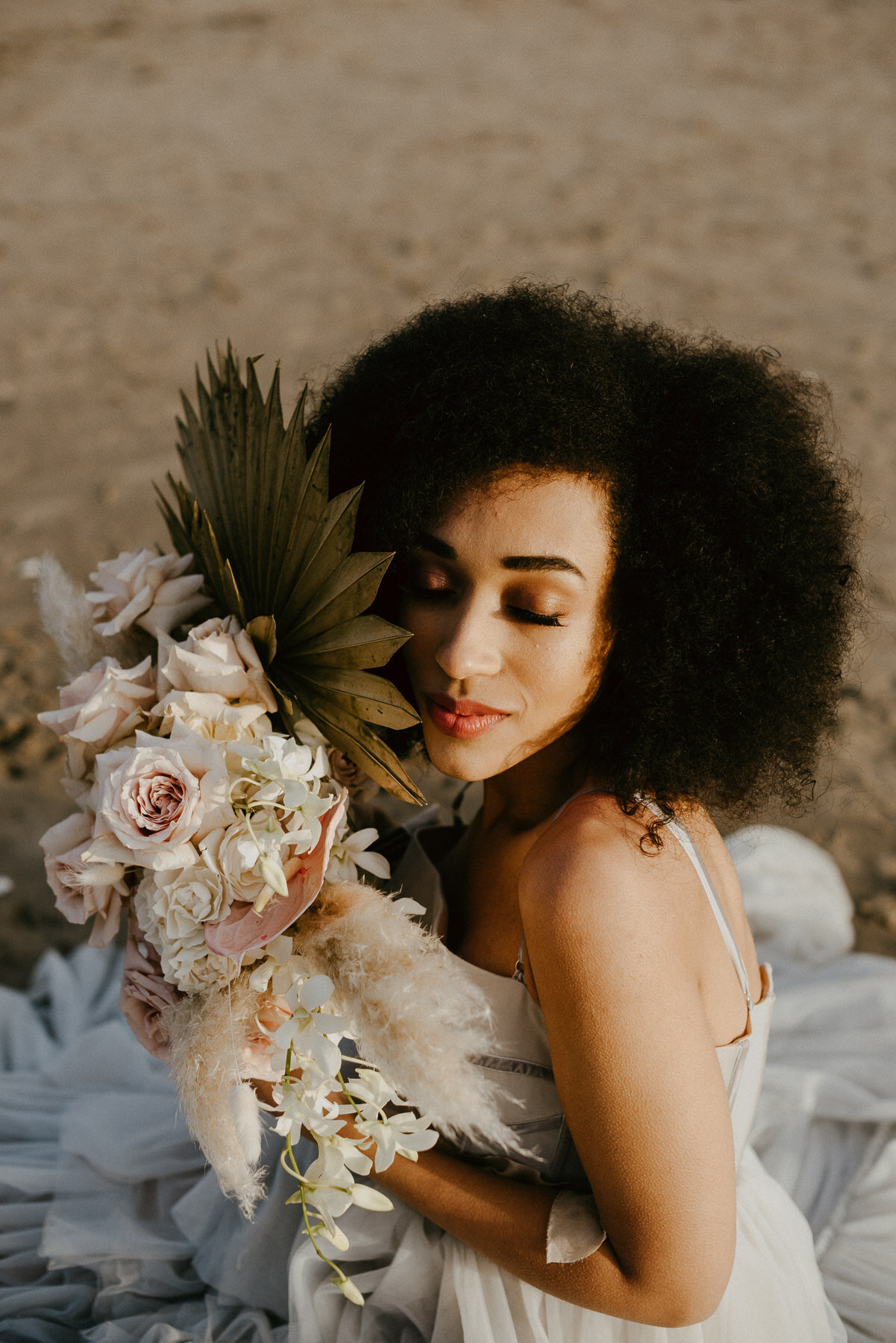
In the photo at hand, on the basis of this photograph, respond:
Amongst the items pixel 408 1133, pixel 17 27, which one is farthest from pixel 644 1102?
pixel 17 27

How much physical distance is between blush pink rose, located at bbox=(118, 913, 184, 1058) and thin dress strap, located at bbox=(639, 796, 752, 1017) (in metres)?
0.83

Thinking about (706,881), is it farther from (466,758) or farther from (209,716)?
(209,716)

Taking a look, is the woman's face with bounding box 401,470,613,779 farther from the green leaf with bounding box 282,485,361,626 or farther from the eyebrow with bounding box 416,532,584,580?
the green leaf with bounding box 282,485,361,626

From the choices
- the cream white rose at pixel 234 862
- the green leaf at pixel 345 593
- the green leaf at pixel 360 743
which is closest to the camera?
the cream white rose at pixel 234 862

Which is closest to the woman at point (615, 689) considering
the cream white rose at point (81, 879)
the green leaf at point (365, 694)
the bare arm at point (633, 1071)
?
the bare arm at point (633, 1071)

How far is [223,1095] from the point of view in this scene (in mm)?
1472

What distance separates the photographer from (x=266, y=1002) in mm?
1580

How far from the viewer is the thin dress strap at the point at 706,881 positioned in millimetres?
1726

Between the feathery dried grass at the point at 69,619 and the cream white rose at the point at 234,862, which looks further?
the feathery dried grass at the point at 69,619

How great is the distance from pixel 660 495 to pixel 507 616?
0.32 metres

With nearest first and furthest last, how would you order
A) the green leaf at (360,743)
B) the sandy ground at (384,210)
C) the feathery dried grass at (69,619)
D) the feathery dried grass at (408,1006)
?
the feathery dried grass at (408,1006)
the green leaf at (360,743)
the feathery dried grass at (69,619)
the sandy ground at (384,210)

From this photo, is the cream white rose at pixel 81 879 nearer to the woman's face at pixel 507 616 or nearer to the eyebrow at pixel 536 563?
the woman's face at pixel 507 616

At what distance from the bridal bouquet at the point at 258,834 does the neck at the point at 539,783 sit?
1.20 ft

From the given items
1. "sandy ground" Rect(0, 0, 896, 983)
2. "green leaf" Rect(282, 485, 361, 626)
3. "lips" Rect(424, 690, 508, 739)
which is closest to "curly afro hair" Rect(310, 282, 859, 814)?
"green leaf" Rect(282, 485, 361, 626)
